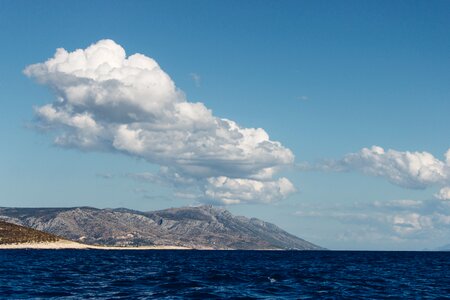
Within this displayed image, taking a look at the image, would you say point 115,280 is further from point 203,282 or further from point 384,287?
point 384,287

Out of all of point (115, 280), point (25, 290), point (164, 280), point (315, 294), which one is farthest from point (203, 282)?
point (25, 290)

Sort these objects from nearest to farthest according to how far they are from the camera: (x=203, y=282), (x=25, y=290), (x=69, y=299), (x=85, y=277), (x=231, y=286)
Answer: (x=69, y=299) → (x=25, y=290) → (x=231, y=286) → (x=203, y=282) → (x=85, y=277)

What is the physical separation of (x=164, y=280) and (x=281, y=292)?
23.5 m

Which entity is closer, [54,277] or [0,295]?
[0,295]

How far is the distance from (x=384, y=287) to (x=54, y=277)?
55.1 m

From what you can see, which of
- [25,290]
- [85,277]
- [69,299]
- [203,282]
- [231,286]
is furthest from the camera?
[85,277]

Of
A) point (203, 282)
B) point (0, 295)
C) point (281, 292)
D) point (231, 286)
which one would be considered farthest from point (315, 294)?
point (0, 295)

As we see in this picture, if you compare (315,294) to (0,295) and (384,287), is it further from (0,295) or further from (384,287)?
(0,295)

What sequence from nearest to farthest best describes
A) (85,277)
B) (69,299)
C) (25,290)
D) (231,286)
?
(69,299)
(25,290)
(231,286)
(85,277)

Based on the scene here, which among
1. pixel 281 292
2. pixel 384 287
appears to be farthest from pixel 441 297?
pixel 281 292

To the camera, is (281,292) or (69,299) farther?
(281,292)

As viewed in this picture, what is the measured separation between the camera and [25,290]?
71812mm

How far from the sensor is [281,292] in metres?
76.2

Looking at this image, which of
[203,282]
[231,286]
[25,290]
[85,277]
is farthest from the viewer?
[85,277]
